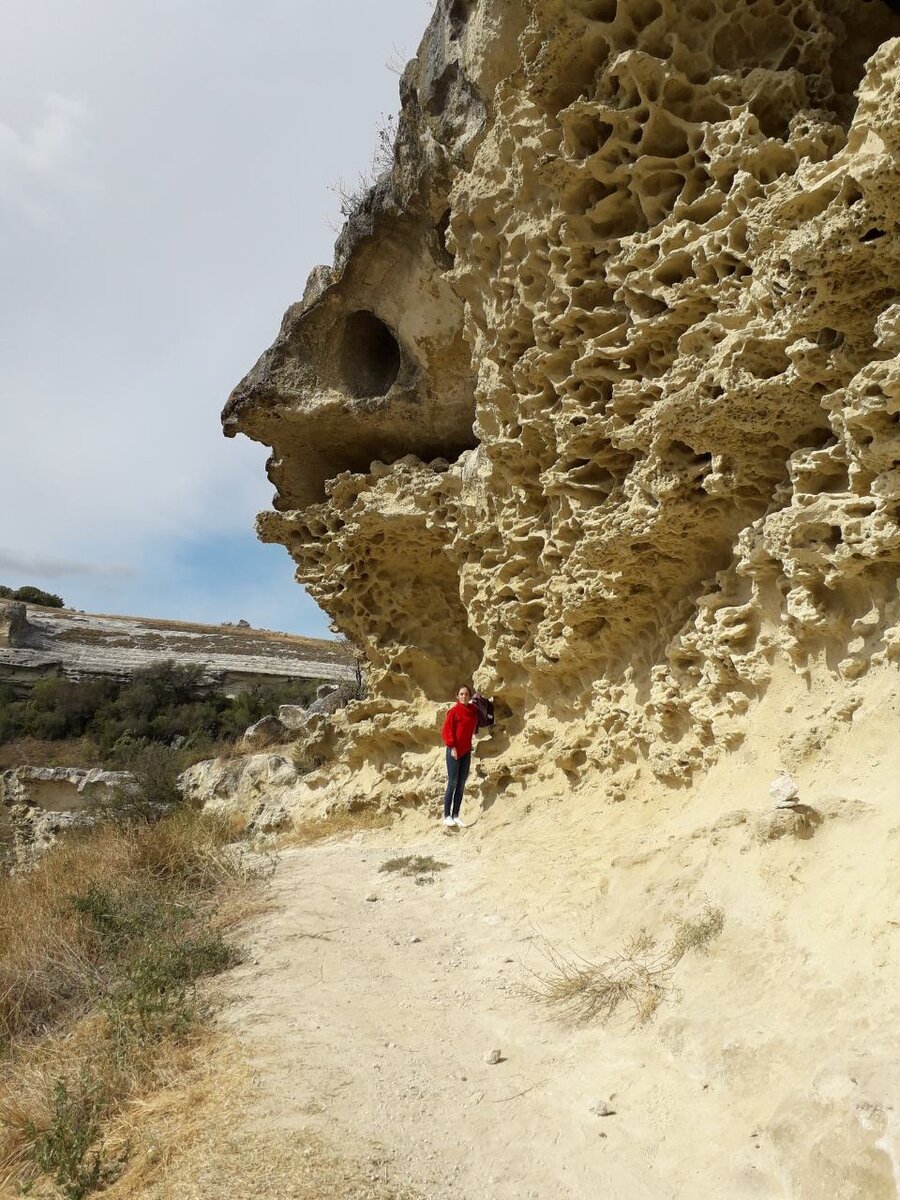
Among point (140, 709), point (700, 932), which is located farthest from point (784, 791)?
point (140, 709)

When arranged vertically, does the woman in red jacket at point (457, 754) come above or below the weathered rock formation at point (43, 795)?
above

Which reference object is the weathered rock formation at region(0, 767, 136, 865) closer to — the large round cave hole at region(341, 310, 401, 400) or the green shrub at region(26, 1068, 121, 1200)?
the large round cave hole at region(341, 310, 401, 400)

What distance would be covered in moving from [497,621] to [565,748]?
1.44 metres

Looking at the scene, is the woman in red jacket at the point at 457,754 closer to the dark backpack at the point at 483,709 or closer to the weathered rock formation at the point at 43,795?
the dark backpack at the point at 483,709

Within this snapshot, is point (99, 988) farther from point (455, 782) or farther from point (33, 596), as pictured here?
point (33, 596)

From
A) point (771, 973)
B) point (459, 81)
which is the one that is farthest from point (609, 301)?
point (771, 973)

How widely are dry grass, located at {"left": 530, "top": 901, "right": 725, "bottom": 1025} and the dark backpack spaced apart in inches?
150

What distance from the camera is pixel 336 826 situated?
336 inches

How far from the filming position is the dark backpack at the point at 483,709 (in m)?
7.39

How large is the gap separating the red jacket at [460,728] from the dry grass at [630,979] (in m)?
3.47

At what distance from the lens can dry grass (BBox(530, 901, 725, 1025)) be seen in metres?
3.11

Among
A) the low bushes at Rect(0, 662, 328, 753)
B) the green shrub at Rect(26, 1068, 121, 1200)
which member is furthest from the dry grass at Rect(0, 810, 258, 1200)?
the low bushes at Rect(0, 662, 328, 753)

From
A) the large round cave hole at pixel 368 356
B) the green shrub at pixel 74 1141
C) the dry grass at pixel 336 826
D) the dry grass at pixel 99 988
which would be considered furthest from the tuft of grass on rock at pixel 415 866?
the large round cave hole at pixel 368 356

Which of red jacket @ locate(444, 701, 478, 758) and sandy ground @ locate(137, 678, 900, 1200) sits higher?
red jacket @ locate(444, 701, 478, 758)
